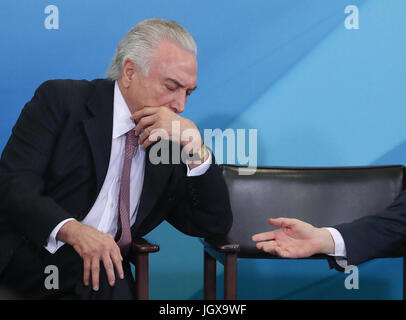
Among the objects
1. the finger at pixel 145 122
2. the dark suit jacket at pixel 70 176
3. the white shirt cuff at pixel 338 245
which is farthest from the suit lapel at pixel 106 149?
the white shirt cuff at pixel 338 245

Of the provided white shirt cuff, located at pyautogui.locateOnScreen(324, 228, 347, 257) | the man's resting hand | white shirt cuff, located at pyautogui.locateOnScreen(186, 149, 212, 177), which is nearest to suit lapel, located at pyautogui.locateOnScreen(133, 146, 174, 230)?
white shirt cuff, located at pyautogui.locateOnScreen(186, 149, 212, 177)

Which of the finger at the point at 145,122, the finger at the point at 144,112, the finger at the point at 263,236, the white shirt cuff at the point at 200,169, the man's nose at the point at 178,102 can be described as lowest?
the finger at the point at 263,236

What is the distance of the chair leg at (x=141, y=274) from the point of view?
70.9 inches

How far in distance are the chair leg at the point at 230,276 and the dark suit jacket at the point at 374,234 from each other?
12.1 inches

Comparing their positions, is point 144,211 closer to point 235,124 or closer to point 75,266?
point 75,266

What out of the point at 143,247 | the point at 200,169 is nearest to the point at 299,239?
the point at 200,169

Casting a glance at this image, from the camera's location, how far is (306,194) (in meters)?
2.28

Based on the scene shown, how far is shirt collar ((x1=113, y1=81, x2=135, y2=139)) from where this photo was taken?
192cm

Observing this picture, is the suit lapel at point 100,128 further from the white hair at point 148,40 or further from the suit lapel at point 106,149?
the white hair at point 148,40

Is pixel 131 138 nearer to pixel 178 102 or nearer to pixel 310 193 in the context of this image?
pixel 178 102

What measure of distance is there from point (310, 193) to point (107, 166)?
0.83 meters

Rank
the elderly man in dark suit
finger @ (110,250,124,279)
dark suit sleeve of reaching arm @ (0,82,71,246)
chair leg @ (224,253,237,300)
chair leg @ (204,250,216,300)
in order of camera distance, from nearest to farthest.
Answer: finger @ (110,250,124,279) → dark suit sleeve of reaching arm @ (0,82,71,246) → the elderly man in dark suit → chair leg @ (224,253,237,300) → chair leg @ (204,250,216,300)

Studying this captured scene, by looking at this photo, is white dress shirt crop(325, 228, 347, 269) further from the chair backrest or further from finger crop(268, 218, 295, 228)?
the chair backrest
